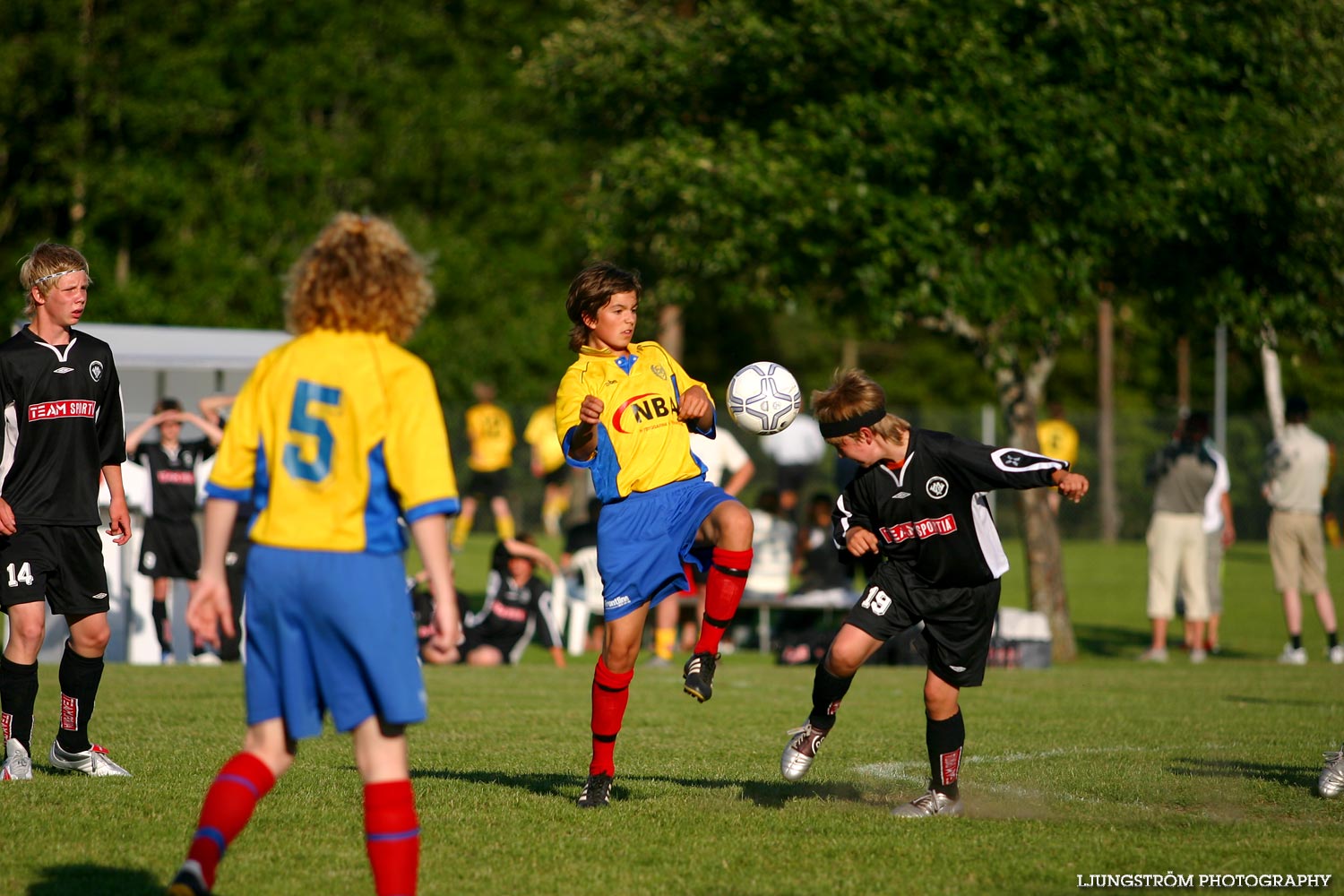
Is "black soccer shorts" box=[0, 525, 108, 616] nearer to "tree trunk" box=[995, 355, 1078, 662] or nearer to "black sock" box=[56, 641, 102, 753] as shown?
"black sock" box=[56, 641, 102, 753]

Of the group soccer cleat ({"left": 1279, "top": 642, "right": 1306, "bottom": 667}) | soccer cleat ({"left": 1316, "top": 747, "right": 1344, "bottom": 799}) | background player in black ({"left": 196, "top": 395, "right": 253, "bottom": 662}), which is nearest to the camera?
soccer cleat ({"left": 1316, "top": 747, "right": 1344, "bottom": 799})

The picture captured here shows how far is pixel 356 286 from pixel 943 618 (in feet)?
9.64

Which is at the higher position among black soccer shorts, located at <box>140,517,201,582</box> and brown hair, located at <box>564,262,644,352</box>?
brown hair, located at <box>564,262,644,352</box>

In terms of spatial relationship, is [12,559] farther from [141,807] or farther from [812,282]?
[812,282]

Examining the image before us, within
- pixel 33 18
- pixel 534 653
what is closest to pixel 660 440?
pixel 534 653

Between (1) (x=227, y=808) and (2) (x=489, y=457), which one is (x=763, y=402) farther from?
(2) (x=489, y=457)

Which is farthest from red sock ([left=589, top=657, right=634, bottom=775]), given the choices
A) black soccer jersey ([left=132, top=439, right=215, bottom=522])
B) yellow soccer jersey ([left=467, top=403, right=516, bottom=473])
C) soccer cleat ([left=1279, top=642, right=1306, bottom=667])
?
yellow soccer jersey ([left=467, top=403, right=516, bottom=473])

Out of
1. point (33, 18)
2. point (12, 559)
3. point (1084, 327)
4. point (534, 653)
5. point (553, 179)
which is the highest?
point (33, 18)

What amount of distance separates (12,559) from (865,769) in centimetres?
394

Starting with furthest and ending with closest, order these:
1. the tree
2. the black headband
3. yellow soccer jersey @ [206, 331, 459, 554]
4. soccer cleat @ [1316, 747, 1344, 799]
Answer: the tree
soccer cleat @ [1316, 747, 1344, 799]
the black headband
yellow soccer jersey @ [206, 331, 459, 554]

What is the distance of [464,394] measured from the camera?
34.0m

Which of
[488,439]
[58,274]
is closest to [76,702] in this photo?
[58,274]

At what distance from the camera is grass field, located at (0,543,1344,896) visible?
479cm

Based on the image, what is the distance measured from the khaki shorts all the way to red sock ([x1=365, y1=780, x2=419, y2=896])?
502 inches
